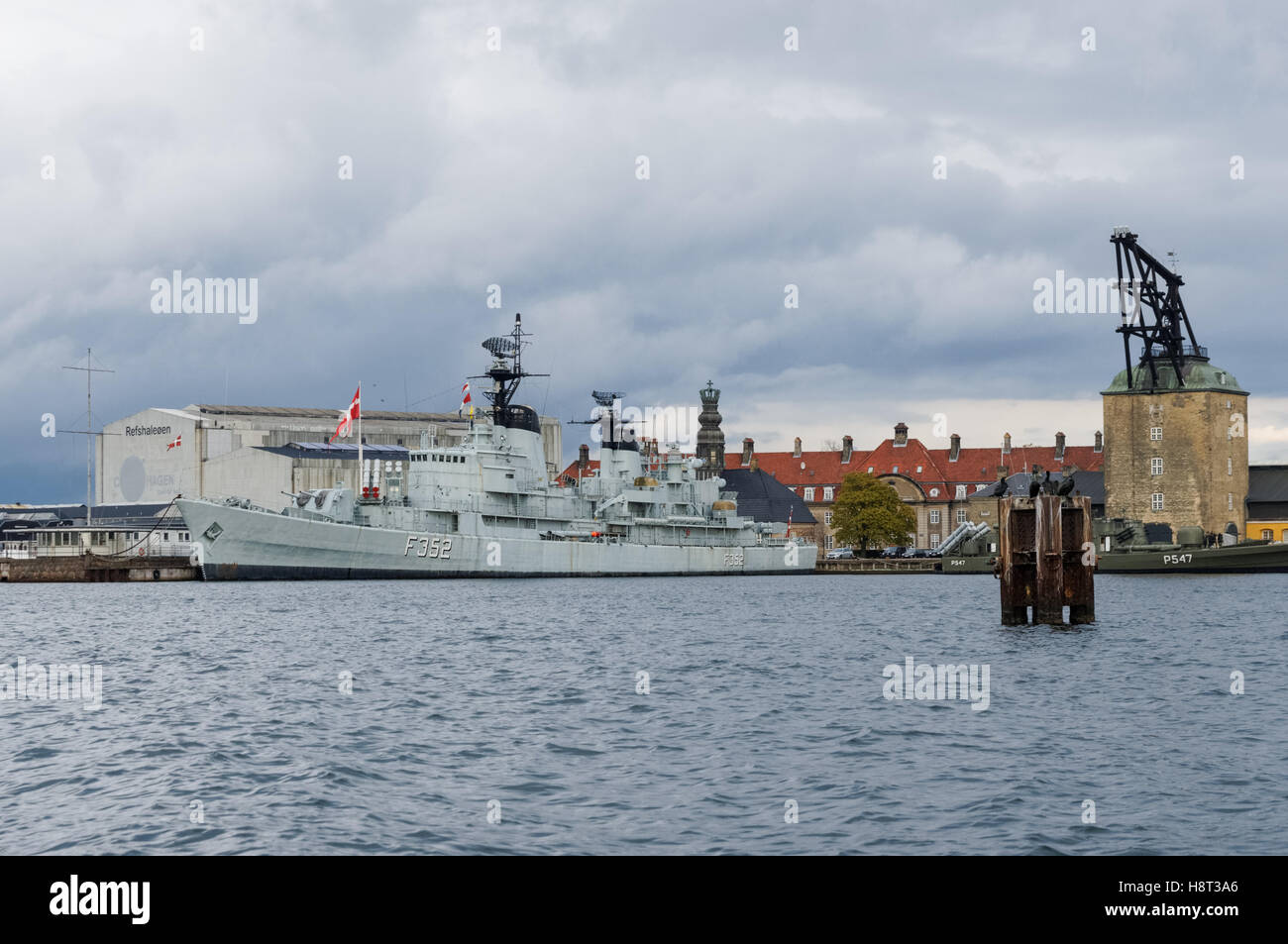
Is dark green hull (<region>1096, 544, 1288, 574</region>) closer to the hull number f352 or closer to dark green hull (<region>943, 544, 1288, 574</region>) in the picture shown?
dark green hull (<region>943, 544, 1288, 574</region>)

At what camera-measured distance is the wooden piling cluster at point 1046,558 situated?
3525 centimetres

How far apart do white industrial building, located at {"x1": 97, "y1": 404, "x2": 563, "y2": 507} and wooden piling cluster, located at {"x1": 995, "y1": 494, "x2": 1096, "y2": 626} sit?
6987 cm

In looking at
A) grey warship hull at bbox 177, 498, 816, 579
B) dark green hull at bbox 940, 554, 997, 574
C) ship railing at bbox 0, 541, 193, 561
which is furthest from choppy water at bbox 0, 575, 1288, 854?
ship railing at bbox 0, 541, 193, 561

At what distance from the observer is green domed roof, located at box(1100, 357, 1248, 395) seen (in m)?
86.3

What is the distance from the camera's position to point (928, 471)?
126062 millimetres

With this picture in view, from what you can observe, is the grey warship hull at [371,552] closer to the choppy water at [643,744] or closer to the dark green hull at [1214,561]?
the dark green hull at [1214,561]

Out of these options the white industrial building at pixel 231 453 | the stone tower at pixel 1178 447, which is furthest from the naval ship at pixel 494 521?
the stone tower at pixel 1178 447

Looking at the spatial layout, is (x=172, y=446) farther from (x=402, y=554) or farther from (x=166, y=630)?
(x=166, y=630)

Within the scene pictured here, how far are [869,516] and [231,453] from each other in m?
49.1

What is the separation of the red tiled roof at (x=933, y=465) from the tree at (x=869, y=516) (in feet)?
47.2

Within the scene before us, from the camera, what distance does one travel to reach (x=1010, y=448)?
127 metres

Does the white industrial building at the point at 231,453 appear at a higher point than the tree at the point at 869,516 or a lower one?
higher
